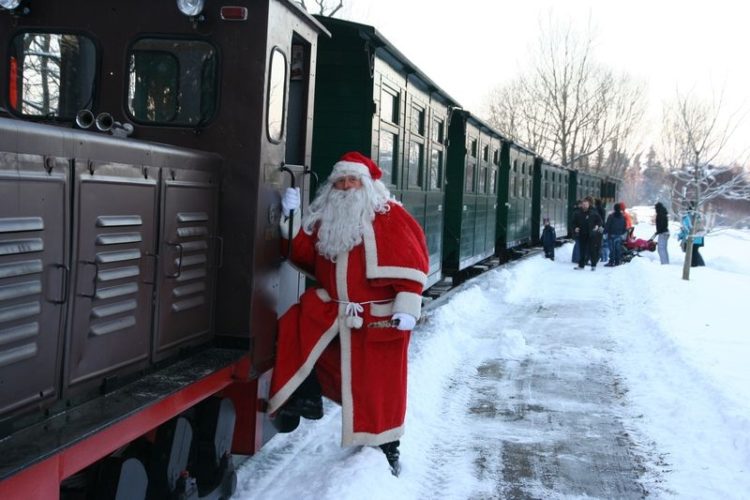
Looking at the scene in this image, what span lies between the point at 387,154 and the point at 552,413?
3056 millimetres

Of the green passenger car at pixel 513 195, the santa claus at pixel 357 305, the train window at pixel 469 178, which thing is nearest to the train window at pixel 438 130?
the train window at pixel 469 178

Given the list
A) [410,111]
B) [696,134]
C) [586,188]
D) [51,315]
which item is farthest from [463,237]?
[586,188]

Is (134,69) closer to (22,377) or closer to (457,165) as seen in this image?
(22,377)

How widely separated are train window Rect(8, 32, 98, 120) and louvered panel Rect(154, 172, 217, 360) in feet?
2.53

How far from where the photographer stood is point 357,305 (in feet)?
13.5

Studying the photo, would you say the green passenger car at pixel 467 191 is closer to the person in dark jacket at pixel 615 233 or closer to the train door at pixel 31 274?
the person in dark jacket at pixel 615 233

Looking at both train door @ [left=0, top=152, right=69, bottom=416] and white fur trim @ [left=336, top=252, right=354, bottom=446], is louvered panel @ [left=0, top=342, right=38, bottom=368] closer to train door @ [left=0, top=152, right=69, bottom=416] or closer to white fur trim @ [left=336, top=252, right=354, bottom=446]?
train door @ [left=0, top=152, right=69, bottom=416]

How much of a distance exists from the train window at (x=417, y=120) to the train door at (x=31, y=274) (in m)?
6.50

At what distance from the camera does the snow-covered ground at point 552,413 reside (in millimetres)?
4348

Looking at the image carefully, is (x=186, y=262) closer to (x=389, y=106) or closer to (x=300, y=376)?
(x=300, y=376)

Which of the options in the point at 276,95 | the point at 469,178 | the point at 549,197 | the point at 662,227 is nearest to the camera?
the point at 276,95

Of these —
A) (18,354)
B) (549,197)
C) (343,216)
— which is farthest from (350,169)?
(549,197)

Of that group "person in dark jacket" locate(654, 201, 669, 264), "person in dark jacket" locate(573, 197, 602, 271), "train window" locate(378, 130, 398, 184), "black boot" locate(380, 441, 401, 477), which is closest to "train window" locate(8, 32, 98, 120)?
"black boot" locate(380, 441, 401, 477)

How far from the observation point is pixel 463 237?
12266 millimetres
